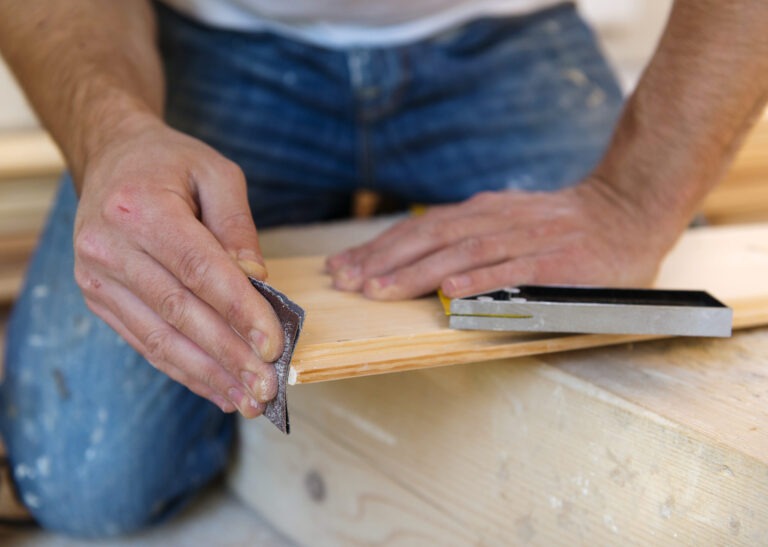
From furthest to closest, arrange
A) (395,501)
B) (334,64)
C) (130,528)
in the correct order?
(334,64) → (130,528) → (395,501)

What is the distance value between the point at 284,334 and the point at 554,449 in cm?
28

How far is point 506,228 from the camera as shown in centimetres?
85

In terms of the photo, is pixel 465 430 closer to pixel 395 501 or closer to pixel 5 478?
pixel 395 501

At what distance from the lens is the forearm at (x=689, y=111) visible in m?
0.82

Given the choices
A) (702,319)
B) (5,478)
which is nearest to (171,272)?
(702,319)

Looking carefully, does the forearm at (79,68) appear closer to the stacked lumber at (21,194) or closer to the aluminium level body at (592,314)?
the aluminium level body at (592,314)

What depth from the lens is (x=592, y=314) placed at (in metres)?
0.71

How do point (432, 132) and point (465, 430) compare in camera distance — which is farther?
point (432, 132)

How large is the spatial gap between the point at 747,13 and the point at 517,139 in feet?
1.90

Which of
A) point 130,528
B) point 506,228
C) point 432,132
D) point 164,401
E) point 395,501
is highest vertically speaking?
point 506,228

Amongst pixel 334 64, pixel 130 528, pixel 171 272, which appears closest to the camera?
pixel 171 272

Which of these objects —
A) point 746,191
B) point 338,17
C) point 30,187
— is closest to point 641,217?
point 338,17

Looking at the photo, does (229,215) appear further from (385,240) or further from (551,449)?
(551,449)

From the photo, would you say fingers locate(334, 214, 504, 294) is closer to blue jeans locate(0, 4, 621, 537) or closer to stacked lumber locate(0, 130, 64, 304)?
blue jeans locate(0, 4, 621, 537)
